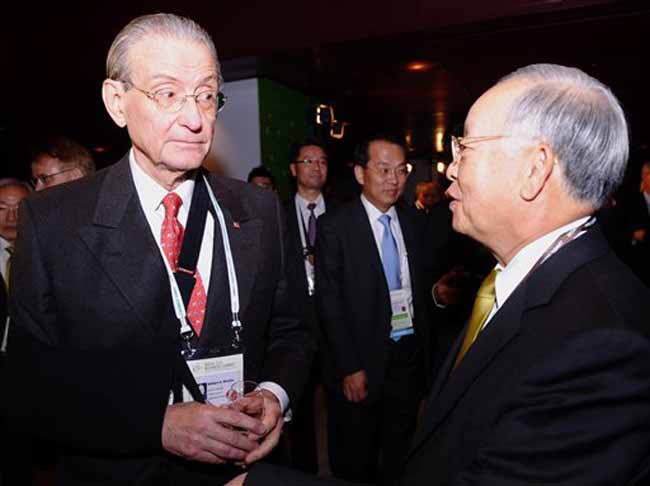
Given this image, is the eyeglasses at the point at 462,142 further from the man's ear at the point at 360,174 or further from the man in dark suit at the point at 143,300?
the man's ear at the point at 360,174

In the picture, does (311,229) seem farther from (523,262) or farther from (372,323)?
(523,262)

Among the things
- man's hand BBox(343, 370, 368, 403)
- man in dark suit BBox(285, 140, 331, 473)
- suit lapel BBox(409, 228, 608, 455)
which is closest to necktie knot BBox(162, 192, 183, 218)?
suit lapel BBox(409, 228, 608, 455)

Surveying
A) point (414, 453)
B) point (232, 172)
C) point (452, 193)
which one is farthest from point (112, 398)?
point (232, 172)

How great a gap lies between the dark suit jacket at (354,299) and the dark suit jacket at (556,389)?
5.97ft

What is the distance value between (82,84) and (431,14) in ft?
12.2

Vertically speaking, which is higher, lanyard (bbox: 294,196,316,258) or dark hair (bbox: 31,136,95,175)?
dark hair (bbox: 31,136,95,175)

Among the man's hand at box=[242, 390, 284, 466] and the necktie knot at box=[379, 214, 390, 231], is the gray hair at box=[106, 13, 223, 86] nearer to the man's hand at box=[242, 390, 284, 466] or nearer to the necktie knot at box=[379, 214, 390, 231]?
the man's hand at box=[242, 390, 284, 466]

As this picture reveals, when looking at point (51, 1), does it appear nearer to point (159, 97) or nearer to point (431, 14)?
point (431, 14)

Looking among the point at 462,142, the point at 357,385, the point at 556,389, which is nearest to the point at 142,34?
the point at 462,142

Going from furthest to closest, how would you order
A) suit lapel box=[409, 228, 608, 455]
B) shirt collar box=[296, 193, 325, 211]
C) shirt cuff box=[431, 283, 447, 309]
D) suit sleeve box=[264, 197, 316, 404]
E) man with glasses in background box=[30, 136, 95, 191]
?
shirt collar box=[296, 193, 325, 211] → shirt cuff box=[431, 283, 447, 309] → man with glasses in background box=[30, 136, 95, 191] → suit sleeve box=[264, 197, 316, 404] → suit lapel box=[409, 228, 608, 455]

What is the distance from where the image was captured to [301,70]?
5699 mm

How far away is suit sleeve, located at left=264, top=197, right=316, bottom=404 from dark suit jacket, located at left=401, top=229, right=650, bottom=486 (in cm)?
54

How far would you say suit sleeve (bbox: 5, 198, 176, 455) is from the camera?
46.8 inches

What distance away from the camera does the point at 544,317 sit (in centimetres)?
99
